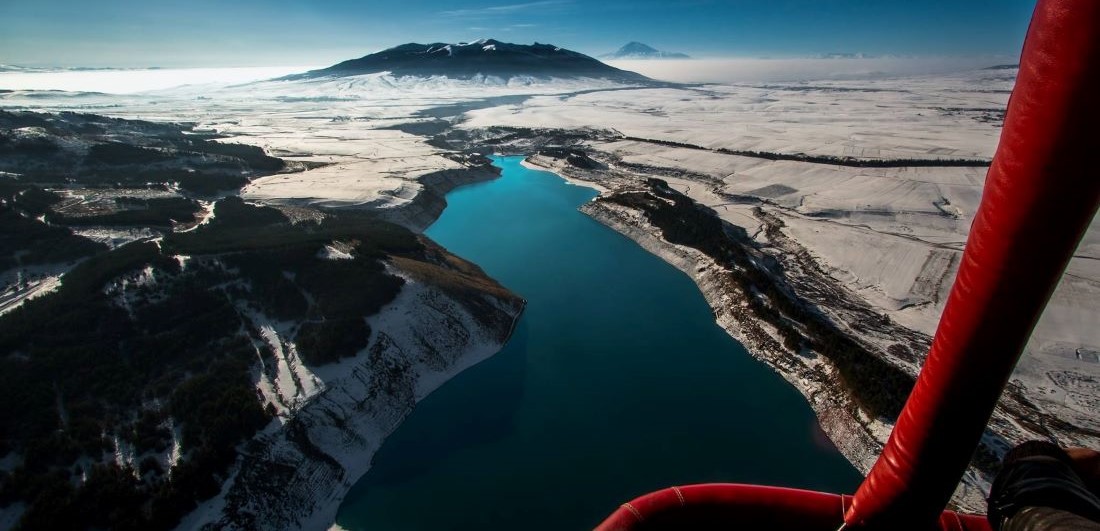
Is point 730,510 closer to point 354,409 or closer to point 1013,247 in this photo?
point 1013,247

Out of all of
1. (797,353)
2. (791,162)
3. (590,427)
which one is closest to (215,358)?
(590,427)

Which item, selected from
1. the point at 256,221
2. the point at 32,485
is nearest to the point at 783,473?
the point at 32,485

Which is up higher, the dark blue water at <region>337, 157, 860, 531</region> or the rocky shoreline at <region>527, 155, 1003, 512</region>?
the rocky shoreline at <region>527, 155, 1003, 512</region>

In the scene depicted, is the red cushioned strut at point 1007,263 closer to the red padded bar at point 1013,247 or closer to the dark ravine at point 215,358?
the red padded bar at point 1013,247

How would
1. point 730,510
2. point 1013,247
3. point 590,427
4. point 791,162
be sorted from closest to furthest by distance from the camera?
point 1013,247, point 730,510, point 590,427, point 791,162

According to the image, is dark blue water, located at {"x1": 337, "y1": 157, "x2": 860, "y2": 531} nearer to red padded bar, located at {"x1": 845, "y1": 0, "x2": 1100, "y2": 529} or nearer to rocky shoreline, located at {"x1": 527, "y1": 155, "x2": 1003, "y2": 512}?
rocky shoreline, located at {"x1": 527, "y1": 155, "x2": 1003, "y2": 512}

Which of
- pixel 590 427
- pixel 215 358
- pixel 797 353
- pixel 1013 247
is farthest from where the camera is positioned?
pixel 797 353

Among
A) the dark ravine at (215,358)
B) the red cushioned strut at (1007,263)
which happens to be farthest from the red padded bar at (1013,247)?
the dark ravine at (215,358)

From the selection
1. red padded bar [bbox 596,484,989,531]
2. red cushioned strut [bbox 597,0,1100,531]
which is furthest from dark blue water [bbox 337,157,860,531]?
red cushioned strut [bbox 597,0,1100,531]
